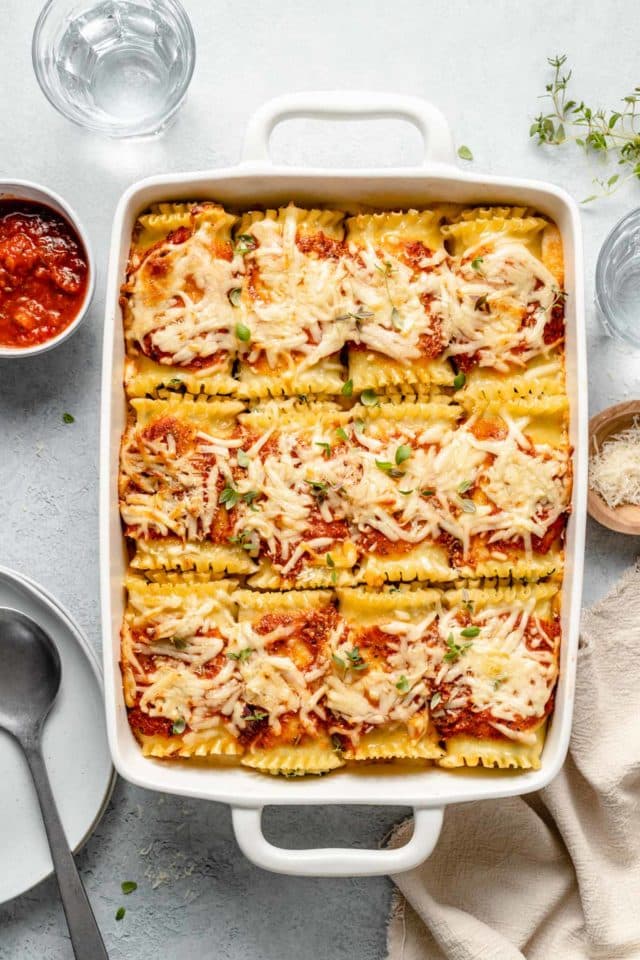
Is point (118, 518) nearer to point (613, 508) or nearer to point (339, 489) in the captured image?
point (339, 489)

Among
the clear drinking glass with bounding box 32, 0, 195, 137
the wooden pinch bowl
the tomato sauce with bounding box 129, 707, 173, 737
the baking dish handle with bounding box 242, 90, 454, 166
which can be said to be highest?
the clear drinking glass with bounding box 32, 0, 195, 137

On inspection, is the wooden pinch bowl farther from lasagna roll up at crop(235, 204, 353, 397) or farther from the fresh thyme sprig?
lasagna roll up at crop(235, 204, 353, 397)

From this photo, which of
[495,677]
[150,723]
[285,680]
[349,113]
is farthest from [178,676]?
[349,113]

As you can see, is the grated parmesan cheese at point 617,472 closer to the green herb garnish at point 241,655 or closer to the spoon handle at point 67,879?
the green herb garnish at point 241,655

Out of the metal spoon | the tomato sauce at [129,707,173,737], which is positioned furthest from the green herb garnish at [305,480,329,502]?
the metal spoon

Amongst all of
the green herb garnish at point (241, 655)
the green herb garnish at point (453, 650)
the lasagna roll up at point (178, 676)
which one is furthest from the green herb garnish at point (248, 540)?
the green herb garnish at point (453, 650)

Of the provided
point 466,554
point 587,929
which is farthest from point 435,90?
point 587,929
